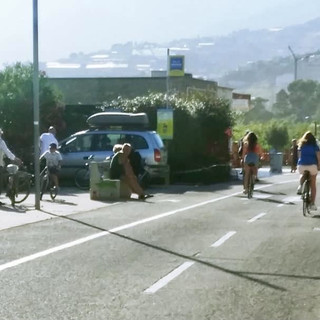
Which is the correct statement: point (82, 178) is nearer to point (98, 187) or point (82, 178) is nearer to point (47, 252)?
point (98, 187)

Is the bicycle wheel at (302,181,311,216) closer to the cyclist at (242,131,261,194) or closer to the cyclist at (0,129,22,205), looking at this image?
the cyclist at (242,131,261,194)

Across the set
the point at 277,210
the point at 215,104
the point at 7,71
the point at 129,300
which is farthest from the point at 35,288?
the point at 215,104

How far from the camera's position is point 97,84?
63.0m

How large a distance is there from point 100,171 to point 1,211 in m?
5.62

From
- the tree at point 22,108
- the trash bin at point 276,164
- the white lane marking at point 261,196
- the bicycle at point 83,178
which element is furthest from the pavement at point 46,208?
the trash bin at point 276,164

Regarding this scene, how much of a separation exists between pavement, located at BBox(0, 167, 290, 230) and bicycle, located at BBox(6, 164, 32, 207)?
185 millimetres

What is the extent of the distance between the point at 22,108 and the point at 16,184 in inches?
512

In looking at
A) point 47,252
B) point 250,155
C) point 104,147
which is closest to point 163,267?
point 47,252

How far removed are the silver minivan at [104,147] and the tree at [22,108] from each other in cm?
231

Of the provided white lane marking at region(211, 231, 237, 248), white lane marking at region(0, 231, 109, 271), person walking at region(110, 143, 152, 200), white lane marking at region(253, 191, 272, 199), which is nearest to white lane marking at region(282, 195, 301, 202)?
white lane marking at region(253, 191, 272, 199)

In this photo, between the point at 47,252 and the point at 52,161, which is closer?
the point at 47,252

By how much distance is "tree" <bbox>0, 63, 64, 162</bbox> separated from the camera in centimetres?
3375

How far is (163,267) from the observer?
12.4m

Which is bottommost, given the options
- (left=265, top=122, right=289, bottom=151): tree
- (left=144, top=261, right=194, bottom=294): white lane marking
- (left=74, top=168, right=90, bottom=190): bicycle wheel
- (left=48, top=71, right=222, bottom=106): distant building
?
(left=265, top=122, right=289, bottom=151): tree
